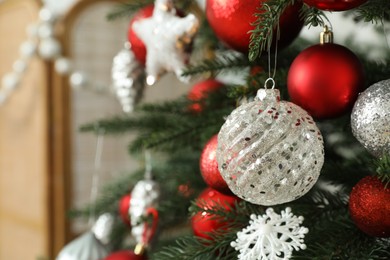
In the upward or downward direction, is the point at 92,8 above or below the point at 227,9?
below

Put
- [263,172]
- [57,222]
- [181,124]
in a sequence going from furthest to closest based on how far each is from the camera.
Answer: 1. [57,222]
2. [181,124]
3. [263,172]

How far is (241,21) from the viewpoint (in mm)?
462

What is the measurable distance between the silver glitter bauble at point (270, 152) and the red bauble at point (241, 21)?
0.11 meters

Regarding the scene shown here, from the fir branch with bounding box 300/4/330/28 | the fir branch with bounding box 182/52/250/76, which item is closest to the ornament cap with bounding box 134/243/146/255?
the fir branch with bounding box 182/52/250/76

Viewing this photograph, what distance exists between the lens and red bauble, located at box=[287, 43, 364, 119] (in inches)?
16.7

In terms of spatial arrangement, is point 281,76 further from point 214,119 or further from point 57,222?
point 57,222

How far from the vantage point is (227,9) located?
1.53 ft

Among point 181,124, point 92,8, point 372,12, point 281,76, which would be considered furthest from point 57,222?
point 372,12

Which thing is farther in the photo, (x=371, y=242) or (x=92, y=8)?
(x=92, y=8)

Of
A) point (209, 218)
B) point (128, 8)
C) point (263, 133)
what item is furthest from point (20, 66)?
point (263, 133)

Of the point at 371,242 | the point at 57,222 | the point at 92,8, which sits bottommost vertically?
the point at 57,222

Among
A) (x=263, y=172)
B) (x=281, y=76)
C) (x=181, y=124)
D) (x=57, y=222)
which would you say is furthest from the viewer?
(x=57, y=222)

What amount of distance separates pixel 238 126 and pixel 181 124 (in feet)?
0.76

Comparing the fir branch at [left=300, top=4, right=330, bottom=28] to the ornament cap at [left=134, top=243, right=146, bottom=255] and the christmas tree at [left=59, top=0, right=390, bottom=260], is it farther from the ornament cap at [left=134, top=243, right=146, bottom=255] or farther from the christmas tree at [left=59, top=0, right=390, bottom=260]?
the ornament cap at [left=134, top=243, right=146, bottom=255]
